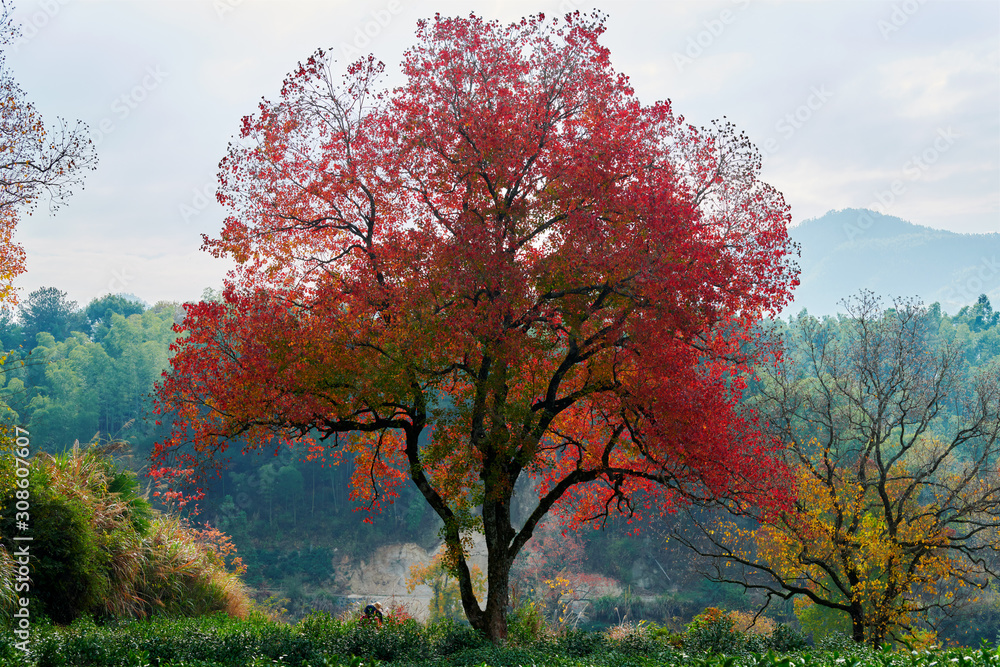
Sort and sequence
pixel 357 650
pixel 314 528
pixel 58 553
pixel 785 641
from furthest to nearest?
pixel 314 528 → pixel 785 641 → pixel 58 553 → pixel 357 650

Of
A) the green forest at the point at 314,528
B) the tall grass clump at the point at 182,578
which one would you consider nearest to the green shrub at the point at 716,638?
the tall grass clump at the point at 182,578

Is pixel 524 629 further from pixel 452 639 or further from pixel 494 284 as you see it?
pixel 494 284

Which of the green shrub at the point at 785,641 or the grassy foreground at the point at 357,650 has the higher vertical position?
the grassy foreground at the point at 357,650

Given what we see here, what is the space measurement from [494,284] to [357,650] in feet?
17.1

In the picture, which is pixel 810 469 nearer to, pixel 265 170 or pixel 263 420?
pixel 263 420

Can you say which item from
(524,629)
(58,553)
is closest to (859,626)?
(524,629)

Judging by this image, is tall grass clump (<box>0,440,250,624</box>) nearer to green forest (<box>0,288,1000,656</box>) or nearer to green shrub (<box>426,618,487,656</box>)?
green shrub (<box>426,618,487,656</box>)

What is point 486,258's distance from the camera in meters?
9.04

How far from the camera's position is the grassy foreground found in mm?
6895

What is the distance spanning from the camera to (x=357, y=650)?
8.94 metres

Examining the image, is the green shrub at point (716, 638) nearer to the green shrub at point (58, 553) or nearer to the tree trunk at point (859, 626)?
the tree trunk at point (859, 626)

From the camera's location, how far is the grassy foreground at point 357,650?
6.89 meters

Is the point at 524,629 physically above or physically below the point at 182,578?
below

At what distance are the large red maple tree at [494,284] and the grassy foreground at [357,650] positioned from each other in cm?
115
